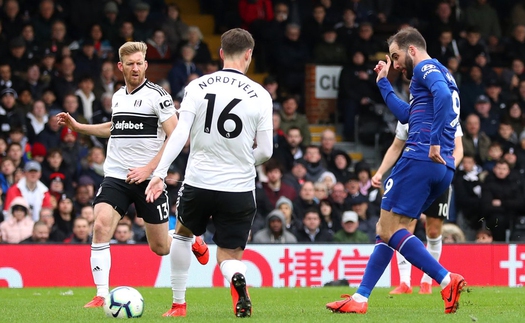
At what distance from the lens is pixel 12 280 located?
49.0 ft

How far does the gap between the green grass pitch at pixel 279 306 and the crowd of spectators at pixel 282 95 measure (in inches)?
108

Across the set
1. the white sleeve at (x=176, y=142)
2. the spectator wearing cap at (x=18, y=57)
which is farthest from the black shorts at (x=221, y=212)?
the spectator wearing cap at (x=18, y=57)

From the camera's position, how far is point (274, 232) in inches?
639

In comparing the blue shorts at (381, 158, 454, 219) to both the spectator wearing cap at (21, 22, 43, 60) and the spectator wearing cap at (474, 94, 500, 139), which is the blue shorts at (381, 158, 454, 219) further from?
the spectator wearing cap at (474, 94, 500, 139)

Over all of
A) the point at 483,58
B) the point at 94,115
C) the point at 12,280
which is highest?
the point at 483,58

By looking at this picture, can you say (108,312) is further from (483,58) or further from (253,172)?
(483,58)

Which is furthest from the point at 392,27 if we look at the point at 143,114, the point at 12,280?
the point at 143,114

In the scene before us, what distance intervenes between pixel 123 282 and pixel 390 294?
13.9ft

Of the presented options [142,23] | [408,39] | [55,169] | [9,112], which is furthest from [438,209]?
[142,23]

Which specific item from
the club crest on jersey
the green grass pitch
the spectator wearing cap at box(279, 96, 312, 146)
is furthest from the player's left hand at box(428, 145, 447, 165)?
the spectator wearing cap at box(279, 96, 312, 146)

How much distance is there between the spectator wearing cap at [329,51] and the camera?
70.3 feet

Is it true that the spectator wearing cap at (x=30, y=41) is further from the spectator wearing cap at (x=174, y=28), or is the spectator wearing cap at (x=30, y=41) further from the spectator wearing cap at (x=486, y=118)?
the spectator wearing cap at (x=486, y=118)

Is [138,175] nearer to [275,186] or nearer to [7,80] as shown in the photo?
[275,186]

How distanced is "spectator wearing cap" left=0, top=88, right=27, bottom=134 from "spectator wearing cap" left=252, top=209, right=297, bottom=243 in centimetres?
453
